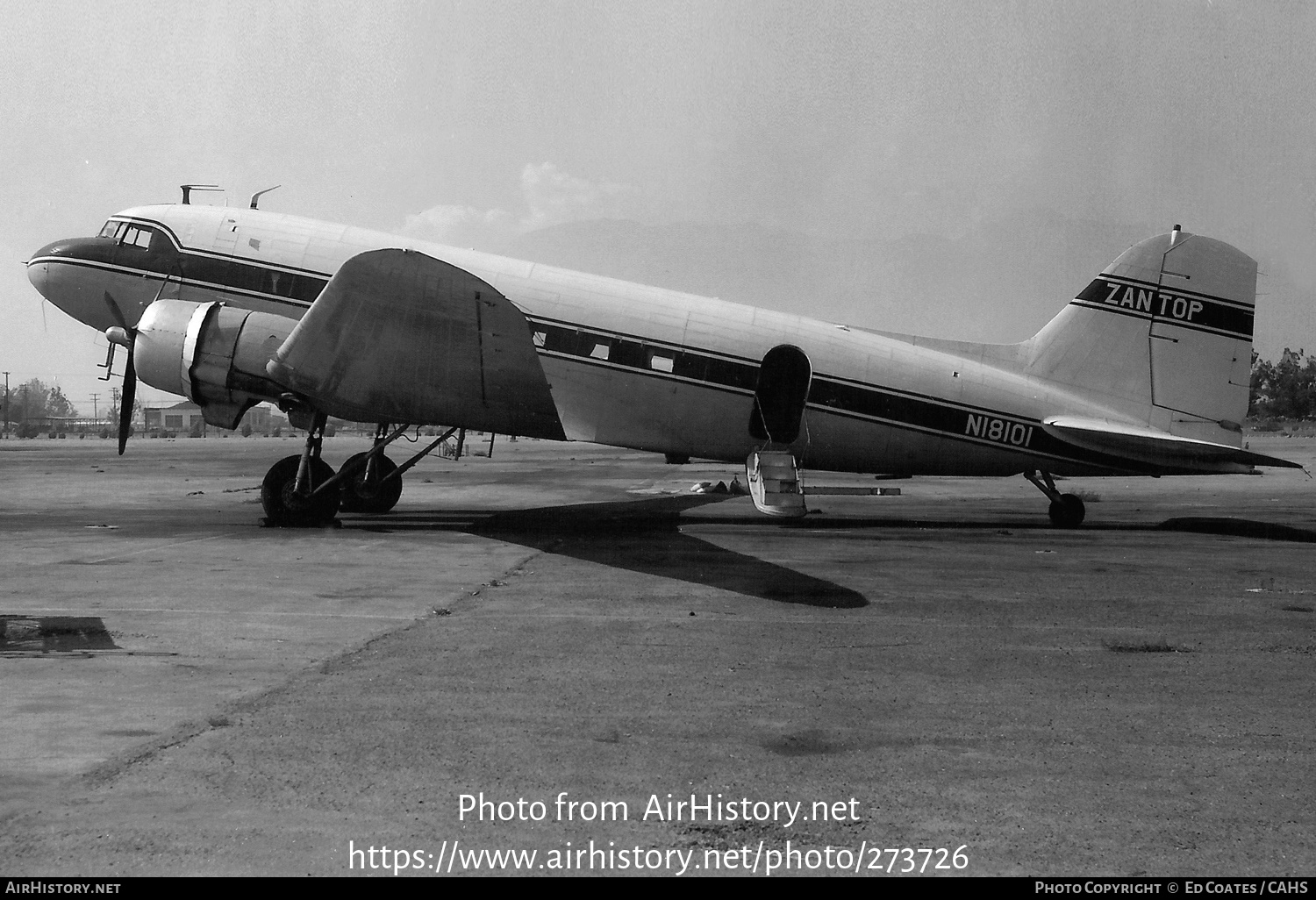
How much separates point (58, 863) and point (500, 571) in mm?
7477

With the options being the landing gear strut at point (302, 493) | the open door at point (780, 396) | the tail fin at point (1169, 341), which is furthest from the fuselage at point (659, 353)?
the landing gear strut at point (302, 493)

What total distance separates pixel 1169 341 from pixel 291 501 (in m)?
13.7

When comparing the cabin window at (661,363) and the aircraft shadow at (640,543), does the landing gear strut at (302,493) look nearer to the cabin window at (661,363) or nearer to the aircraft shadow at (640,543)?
the aircraft shadow at (640,543)

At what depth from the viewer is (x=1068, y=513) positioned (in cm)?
1664

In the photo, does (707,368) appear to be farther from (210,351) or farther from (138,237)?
(138,237)

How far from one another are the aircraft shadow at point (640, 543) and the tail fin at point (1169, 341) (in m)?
7.00

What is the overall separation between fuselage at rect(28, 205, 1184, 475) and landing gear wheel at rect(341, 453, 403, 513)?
3176 mm

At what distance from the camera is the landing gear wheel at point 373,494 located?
661 inches

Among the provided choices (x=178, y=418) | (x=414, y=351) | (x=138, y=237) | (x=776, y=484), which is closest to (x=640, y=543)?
(x=776, y=484)

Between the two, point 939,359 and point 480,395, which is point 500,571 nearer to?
point 480,395

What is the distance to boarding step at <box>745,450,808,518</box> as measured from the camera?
12.4m

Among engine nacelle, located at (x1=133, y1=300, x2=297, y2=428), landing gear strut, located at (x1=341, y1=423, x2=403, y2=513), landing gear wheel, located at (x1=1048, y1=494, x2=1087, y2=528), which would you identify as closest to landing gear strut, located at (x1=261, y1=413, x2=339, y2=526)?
engine nacelle, located at (x1=133, y1=300, x2=297, y2=428)

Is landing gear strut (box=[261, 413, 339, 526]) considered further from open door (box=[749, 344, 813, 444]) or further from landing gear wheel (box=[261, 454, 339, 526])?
open door (box=[749, 344, 813, 444])

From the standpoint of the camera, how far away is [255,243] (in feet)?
50.7
